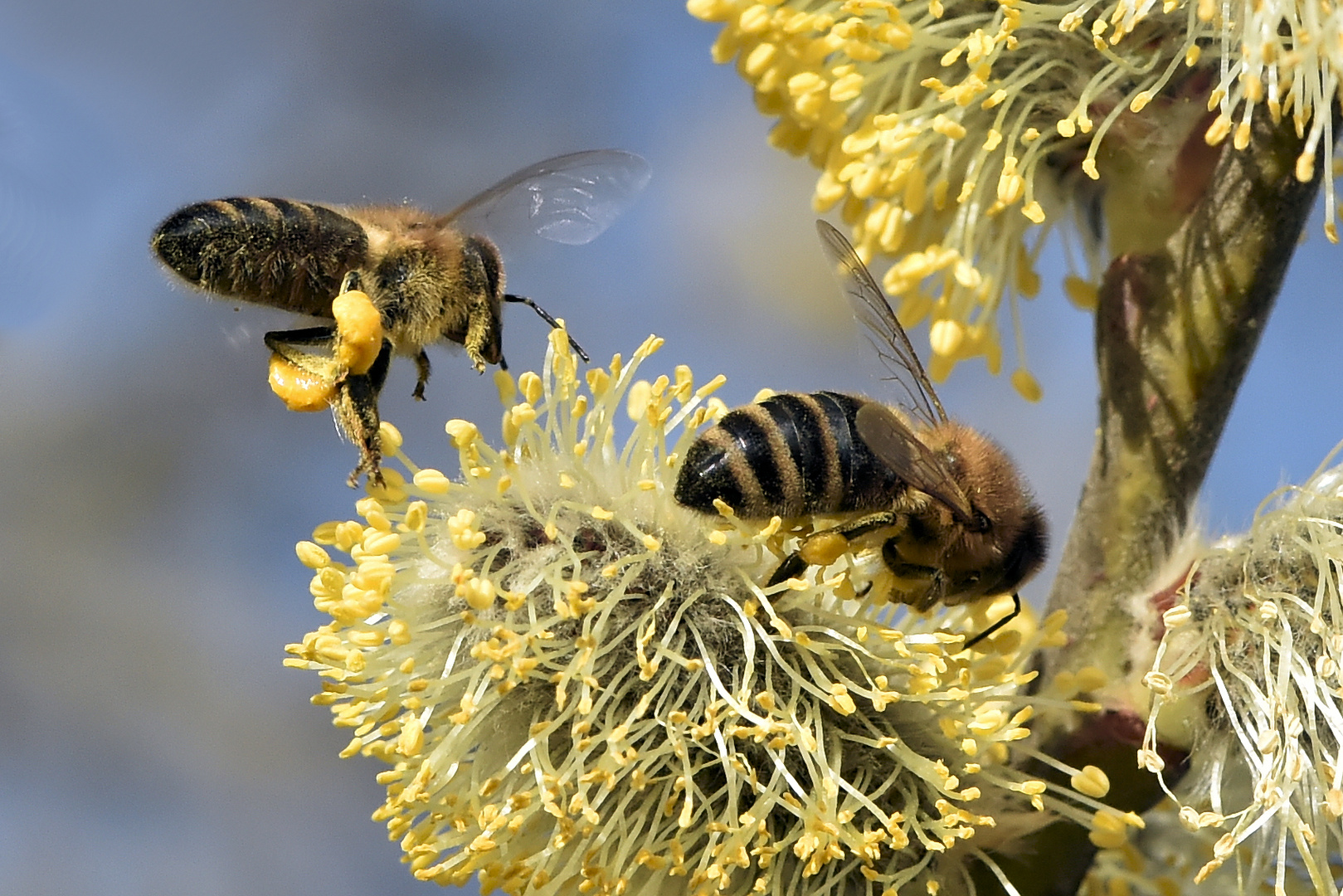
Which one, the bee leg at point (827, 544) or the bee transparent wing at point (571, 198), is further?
the bee transparent wing at point (571, 198)

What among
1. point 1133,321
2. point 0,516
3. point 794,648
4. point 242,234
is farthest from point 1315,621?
point 0,516

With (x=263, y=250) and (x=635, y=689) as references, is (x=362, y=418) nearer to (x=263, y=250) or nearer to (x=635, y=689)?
(x=263, y=250)

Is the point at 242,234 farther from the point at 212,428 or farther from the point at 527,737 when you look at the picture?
the point at 212,428

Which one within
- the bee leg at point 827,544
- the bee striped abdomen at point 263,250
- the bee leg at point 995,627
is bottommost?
the bee leg at point 995,627

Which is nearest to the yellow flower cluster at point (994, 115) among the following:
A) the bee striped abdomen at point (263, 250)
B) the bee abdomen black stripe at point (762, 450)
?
the bee abdomen black stripe at point (762, 450)

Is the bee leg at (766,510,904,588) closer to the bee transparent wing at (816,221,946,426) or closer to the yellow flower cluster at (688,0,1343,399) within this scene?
the bee transparent wing at (816,221,946,426)

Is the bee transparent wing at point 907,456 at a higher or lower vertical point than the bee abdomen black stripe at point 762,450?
lower

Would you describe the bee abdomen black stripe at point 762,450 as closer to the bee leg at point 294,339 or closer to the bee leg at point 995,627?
the bee leg at point 995,627
